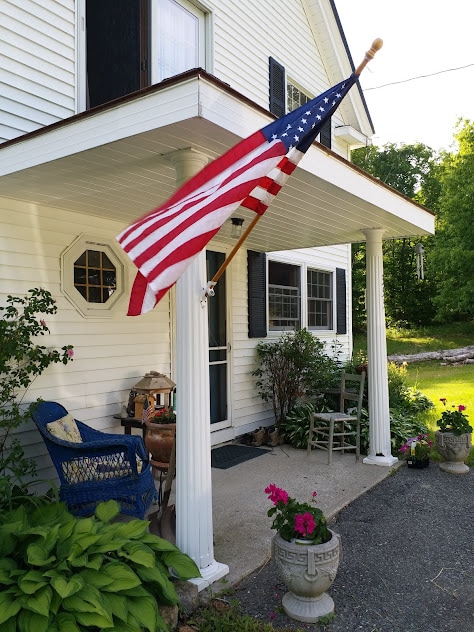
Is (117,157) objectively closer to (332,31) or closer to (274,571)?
(274,571)

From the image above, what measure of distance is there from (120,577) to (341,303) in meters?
7.76

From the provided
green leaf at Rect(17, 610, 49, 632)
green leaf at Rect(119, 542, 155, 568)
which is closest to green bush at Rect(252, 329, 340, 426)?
green leaf at Rect(119, 542, 155, 568)

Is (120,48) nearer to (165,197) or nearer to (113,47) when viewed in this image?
(113,47)

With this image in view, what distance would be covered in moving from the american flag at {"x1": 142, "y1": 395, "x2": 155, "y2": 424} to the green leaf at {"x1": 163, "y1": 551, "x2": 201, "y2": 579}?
5.96 feet

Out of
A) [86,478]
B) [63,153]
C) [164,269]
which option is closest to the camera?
[164,269]

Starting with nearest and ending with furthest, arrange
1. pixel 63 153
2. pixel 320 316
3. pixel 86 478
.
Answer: pixel 63 153 < pixel 86 478 < pixel 320 316

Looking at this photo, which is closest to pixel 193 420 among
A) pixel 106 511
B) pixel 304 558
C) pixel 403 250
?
pixel 106 511

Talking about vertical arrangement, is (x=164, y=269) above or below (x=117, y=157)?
below

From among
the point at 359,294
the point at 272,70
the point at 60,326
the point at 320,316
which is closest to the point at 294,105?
the point at 272,70

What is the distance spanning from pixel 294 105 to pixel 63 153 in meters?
5.73

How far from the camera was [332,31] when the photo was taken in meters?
8.35

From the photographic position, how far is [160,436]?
14.0 ft

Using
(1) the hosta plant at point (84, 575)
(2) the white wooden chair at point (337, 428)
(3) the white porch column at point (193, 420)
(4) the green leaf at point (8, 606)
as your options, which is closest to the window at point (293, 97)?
(2) the white wooden chair at point (337, 428)

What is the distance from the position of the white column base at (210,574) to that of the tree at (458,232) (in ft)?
71.8
